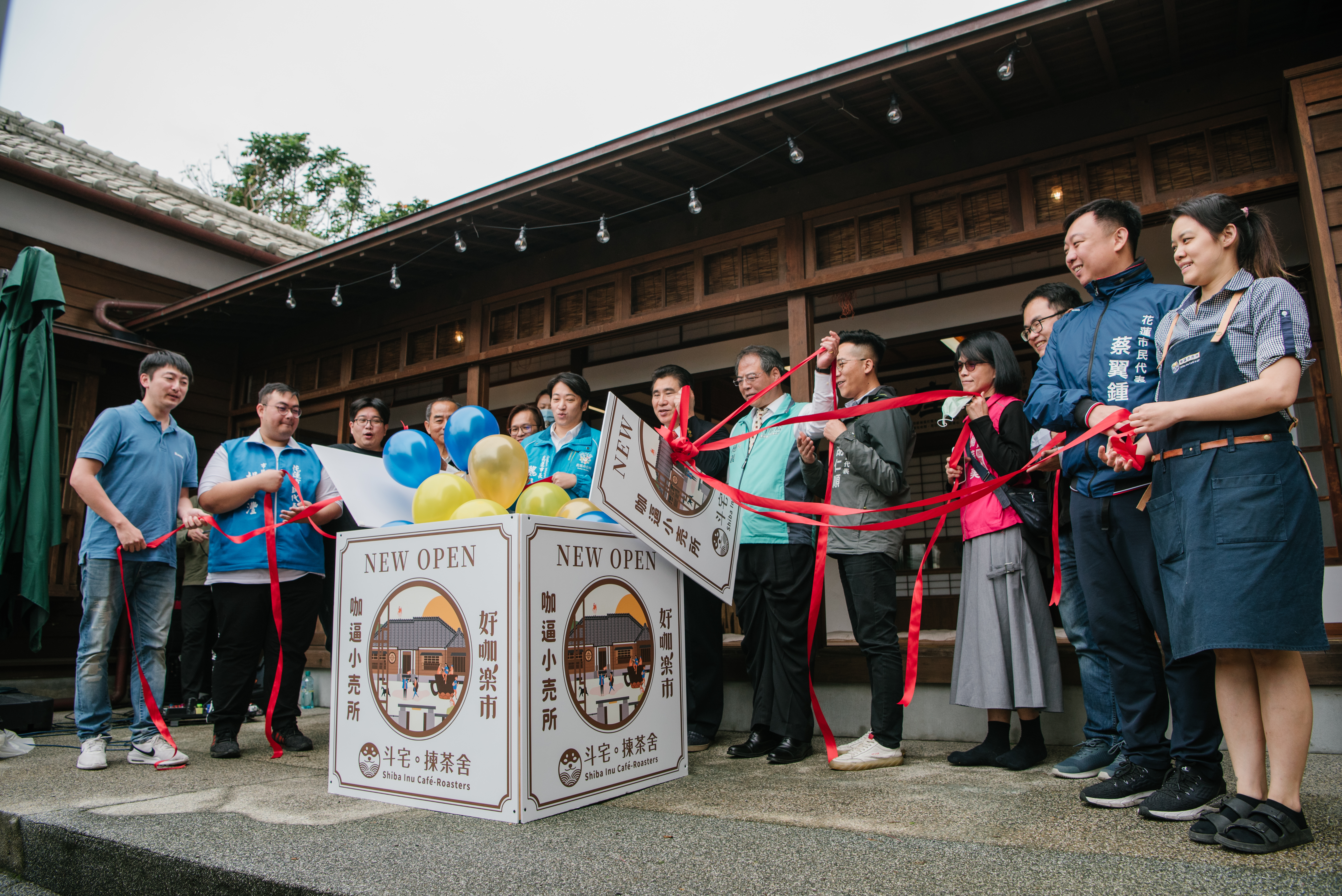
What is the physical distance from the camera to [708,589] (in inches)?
→ 111

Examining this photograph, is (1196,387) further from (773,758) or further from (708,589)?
(773,758)

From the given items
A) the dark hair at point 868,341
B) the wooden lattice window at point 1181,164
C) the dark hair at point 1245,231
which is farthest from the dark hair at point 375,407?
the wooden lattice window at point 1181,164

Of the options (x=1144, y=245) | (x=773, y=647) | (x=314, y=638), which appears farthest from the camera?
(x=314, y=638)

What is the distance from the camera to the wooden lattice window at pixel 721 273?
4914 mm

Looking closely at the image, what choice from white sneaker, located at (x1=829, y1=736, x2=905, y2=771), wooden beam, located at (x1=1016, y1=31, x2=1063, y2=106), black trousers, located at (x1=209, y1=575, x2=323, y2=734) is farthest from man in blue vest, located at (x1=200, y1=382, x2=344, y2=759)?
wooden beam, located at (x1=1016, y1=31, x2=1063, y2=106)

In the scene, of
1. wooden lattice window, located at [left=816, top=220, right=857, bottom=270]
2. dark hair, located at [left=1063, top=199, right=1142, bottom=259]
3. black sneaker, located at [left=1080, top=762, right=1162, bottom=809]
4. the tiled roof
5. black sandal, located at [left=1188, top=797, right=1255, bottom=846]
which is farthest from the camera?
the tiled roof

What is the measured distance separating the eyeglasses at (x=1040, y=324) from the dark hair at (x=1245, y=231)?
811 mm

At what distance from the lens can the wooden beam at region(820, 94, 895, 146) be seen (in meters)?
3.99

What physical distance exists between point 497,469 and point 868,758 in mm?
1677

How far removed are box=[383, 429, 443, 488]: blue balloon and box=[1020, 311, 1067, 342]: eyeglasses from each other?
7.44ft

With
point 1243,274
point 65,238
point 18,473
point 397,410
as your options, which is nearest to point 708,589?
point 1243,274

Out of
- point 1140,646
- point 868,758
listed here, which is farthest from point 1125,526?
point 868,758

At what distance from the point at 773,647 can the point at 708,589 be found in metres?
0.52

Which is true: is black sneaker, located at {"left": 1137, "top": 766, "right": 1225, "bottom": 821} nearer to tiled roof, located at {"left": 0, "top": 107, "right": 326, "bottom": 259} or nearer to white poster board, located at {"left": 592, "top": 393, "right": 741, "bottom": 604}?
white poster board, located at {"left": 592, "top": 393, "right": 741, "bottom": 604}
